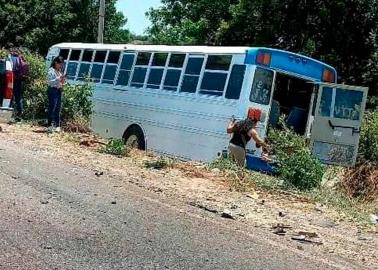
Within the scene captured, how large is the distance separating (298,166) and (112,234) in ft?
14.5

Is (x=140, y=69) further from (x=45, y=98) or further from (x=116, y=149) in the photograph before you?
(x=116, y=149)

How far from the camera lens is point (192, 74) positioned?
13.6 meters

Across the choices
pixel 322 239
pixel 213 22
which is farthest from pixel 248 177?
pixel 213 22

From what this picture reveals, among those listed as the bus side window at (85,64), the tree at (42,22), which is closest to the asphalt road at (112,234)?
the bus side window at (85,64)

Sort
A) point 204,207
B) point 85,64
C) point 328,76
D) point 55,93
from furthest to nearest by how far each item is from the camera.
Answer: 1. point 85,64
2. point 55,93
3. point 328,76
4. point 204,207

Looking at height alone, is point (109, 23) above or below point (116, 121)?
above

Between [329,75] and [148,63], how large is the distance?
406 centimetres

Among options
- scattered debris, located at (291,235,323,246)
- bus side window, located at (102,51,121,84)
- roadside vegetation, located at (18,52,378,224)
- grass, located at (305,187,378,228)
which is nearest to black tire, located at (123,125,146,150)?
bus side window, located at (102,51,121,84)

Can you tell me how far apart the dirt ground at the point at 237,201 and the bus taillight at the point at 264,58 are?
8.78 feet

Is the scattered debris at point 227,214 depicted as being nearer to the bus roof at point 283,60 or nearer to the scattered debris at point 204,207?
the scattered debris at point 204,207

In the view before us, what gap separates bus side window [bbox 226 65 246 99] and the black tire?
2.95m

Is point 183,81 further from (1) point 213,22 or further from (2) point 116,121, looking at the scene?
(1) point 213,22

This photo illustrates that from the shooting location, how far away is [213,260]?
542 centimetres

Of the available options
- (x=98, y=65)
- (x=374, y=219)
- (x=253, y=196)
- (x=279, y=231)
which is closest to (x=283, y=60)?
(x=253, y=196)
